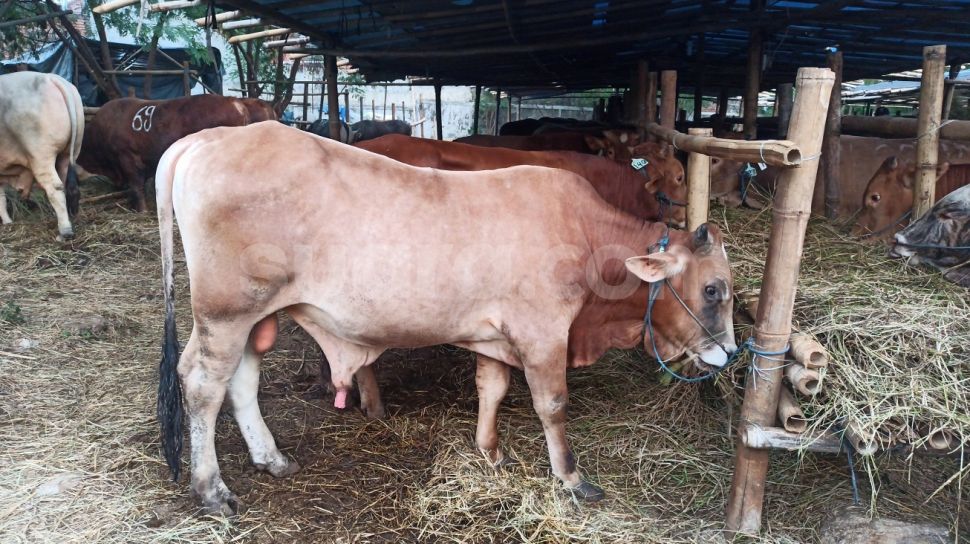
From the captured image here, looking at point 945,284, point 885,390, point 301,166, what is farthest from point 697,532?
point 301,166

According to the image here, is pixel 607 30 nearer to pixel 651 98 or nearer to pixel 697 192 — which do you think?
pixel 651 98

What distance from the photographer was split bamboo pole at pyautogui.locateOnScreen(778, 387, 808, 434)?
10.4 ft

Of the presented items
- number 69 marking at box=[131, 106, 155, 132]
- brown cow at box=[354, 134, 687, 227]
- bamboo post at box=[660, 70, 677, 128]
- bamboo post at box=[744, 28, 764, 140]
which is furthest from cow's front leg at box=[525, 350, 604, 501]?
number 69 marking at box=[131, 106, 155, 132]

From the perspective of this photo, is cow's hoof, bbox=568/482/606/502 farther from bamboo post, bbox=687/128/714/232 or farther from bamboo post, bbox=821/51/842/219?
bamboo post, bbox=821/51/842/219

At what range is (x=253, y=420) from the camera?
391 cm

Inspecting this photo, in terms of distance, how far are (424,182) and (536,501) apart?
1735mm

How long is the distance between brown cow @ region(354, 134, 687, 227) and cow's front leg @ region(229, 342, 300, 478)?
2483 millimetres

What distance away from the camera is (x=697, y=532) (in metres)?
3.43

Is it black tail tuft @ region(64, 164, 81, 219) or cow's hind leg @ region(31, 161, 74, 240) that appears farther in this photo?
black tail tuft @ region(64, 164, 81, 219)

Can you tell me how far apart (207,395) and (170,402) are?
0.22 metres

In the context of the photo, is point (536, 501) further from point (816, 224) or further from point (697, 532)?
point (816, 224)

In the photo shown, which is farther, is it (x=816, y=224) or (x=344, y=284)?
(x=816, y=224)

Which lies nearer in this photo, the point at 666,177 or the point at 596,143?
the point at 666,177

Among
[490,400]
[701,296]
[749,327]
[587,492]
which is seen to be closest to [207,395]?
[490,400]
